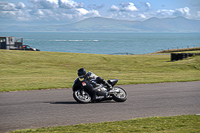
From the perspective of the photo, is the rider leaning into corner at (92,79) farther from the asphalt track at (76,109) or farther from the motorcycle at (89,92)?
the asphalt track at (76,109)

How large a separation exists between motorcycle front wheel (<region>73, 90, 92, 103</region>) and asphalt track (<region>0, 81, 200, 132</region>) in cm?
33

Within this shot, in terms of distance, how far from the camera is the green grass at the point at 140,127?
7766 millimetres

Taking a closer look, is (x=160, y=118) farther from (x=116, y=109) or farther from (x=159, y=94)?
(x=159, y=94)

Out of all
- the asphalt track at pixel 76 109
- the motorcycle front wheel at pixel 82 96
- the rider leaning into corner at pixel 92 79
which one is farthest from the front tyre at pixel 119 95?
the motorcycle front wheel at pixel 82 96

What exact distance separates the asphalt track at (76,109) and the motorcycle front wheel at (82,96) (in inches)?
13.0

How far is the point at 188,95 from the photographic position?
50.0 ft

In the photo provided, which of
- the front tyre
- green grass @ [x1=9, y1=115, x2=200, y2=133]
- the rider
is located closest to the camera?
green grass @ [x1=9, y1=115, x2=200, y2=133]

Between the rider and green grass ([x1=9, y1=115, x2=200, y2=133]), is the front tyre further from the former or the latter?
green grass ([x1=9, y1=115, x2=200, y2=133])

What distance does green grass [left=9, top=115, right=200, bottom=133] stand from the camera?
777 centimetres

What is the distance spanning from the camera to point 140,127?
816 centimetres

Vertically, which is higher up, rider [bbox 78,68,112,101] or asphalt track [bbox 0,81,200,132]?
rider [bbox 78,68,112,101]

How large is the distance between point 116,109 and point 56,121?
2943mm

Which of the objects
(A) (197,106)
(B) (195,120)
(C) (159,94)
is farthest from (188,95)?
(B) (195,120)

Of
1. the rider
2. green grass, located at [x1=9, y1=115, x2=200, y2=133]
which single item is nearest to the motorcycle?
the rider
